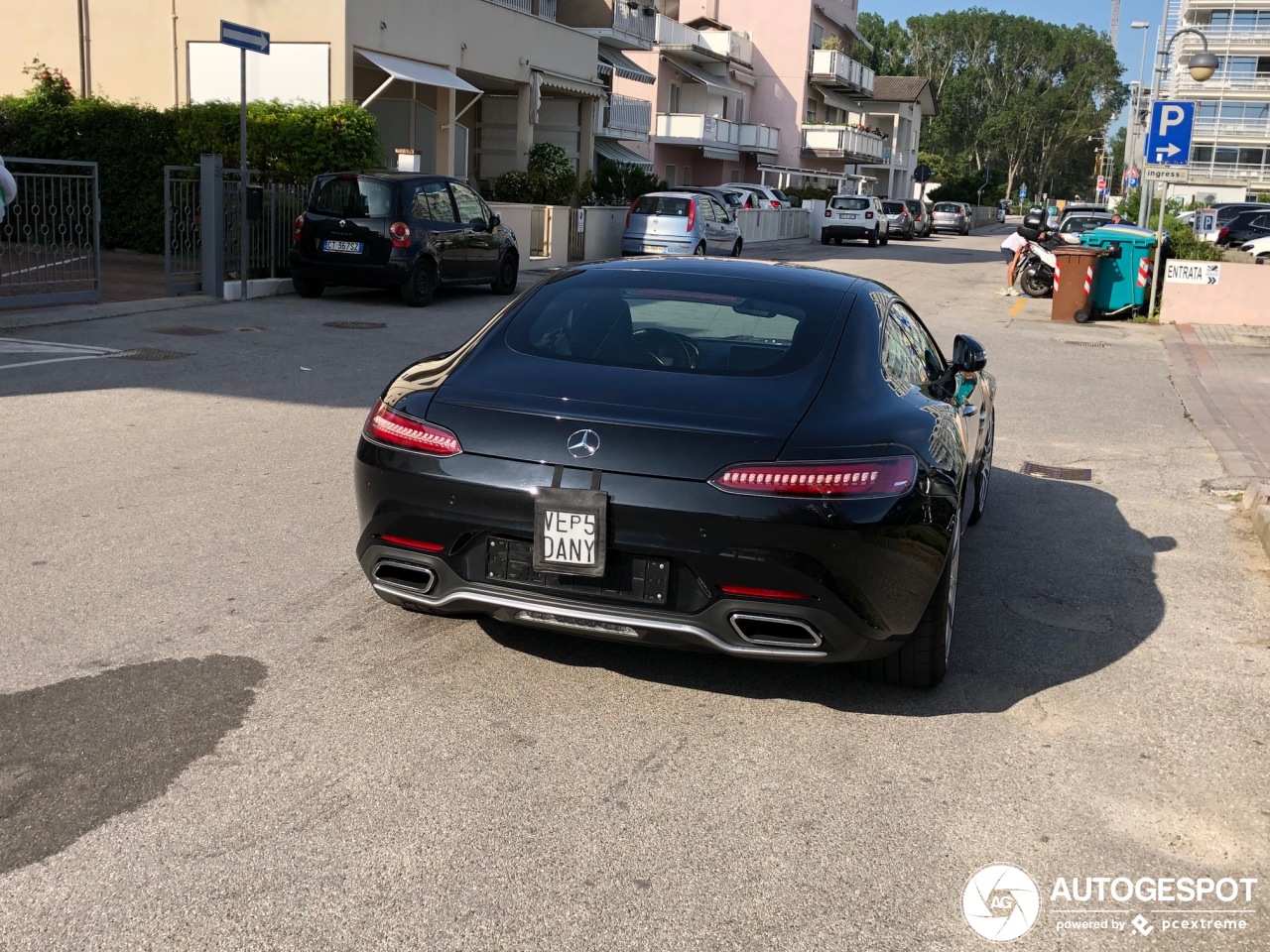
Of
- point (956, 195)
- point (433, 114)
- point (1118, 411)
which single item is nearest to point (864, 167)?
point (956, 195)

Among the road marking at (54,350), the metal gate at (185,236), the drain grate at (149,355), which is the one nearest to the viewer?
the road marking at (54,350)

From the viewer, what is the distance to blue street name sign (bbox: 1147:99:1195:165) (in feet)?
65.1

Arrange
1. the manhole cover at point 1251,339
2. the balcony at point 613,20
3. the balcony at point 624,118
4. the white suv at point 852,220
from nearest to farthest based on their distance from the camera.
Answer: the manhole cover at point 1251,339
the balcony at point 613,20
the balcony at point 624,118
the white suv at point 852,220

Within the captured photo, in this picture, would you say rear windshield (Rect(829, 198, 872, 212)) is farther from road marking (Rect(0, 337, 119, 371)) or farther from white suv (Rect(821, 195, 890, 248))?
road marking (Rect(0, 337, 119, 371))

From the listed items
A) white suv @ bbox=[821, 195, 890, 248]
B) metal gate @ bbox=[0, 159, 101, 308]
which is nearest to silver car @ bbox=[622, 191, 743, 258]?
metal gate @ bbox=[0, 159, 101, 308]

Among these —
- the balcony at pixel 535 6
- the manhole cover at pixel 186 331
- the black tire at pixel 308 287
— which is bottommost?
the manhole cover at pixel 186 331

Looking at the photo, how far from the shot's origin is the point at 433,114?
28109 mm

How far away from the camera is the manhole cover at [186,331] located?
43.9 feet

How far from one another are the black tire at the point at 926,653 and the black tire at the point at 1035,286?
20.7 meters

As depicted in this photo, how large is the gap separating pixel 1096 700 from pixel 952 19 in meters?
128

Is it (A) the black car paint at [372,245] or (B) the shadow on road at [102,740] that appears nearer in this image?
(B) the shadow on road at [102,740]

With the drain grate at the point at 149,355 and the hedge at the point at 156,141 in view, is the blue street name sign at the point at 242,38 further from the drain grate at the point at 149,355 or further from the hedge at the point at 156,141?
the drain grate at the point at 149,355

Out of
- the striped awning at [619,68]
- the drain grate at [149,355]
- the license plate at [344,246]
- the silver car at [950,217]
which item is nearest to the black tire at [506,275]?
the license plate at [344,246]

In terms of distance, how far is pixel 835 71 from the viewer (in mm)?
66750
